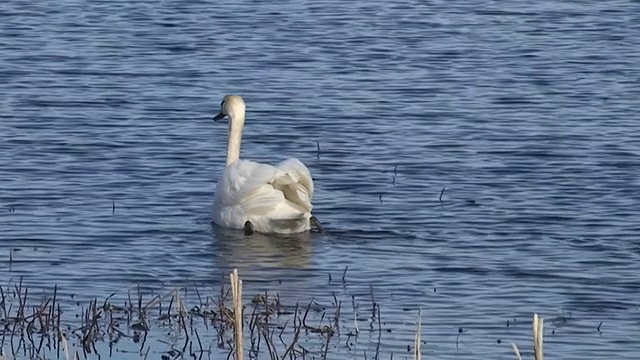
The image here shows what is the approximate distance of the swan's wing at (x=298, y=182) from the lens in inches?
484

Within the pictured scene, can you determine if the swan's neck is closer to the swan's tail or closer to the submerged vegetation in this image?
the swan's tail

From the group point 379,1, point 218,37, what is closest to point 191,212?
point 218,37

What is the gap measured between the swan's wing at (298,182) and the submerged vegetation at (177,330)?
9.02 ft

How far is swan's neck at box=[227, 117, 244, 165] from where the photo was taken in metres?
13.5

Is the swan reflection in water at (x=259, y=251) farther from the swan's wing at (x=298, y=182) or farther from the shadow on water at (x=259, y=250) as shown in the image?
the swan's wing at (x=298, y=182)

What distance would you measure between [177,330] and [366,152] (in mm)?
6450

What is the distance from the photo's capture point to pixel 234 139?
13664mm

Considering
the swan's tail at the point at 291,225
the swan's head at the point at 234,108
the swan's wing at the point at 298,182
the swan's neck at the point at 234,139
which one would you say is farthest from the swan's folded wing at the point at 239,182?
the swan's head at the point at 234,108

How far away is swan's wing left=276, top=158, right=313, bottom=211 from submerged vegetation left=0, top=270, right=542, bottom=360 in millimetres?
2749

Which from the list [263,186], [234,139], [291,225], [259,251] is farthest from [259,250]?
[234,139]

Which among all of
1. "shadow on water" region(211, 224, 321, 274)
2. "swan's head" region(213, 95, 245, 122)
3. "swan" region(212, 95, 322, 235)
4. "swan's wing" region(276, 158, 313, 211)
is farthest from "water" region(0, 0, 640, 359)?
"swan's head" region(213, 95, 245, 122)

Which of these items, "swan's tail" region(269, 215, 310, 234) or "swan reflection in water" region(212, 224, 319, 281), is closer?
"swan reflection in water" region(212, 224, 319, 281)

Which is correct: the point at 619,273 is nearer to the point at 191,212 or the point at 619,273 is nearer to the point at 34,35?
the point at 191,212

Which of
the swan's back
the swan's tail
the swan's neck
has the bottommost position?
the swan's tail
